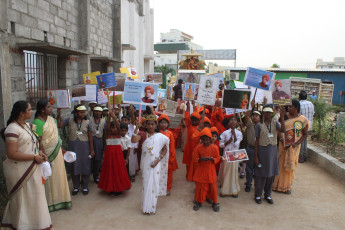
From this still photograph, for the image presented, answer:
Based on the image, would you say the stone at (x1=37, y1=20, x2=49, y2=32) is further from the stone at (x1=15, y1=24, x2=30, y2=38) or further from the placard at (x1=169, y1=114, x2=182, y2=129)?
the placard at (x1=169, y1=114, x2=182, y2=129)

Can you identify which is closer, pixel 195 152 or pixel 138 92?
pixel 195 152

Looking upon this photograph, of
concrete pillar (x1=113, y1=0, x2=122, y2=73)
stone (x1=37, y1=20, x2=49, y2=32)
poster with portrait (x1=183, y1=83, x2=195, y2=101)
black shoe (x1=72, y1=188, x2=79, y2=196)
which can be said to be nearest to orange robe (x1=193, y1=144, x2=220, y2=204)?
black shoe (x1=72, y1=188, x2=79, y2=196)

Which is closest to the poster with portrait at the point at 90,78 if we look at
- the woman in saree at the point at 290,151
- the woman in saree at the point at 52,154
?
the woman in saree at the point at 52,154

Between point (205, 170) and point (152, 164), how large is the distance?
0.89 m

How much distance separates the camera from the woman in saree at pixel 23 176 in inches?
130

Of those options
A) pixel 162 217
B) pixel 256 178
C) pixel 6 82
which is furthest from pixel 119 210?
pixel 6 82

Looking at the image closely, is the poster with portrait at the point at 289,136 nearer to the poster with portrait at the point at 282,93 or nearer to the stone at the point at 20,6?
the poster with portrait at the point at 282,93

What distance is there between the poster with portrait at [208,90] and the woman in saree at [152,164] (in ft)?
4.85

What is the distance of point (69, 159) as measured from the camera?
167 inches

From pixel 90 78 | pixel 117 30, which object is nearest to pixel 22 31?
pixel 90 78

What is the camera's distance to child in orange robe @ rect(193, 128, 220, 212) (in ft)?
14.6

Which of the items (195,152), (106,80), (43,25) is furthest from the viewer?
(43,25)

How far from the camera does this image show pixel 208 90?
18.3ft

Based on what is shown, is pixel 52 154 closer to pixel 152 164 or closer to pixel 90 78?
pixel 152 164
